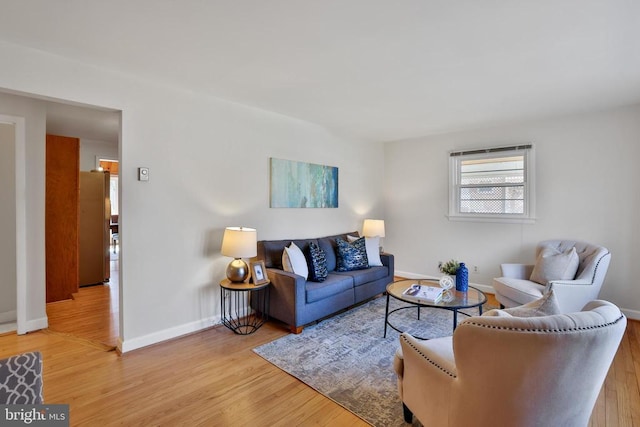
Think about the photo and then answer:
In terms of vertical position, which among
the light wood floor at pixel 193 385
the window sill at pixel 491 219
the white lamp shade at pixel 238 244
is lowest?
the light wood floor at pixel 193 385

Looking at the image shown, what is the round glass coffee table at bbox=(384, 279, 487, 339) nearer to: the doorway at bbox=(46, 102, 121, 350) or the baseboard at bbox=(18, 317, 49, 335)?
the doorway at bbox=(46, 102, 121, 350)

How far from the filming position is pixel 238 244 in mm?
3064

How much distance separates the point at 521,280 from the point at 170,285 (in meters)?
3.84

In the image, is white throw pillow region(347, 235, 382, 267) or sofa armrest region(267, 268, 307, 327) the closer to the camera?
sofa armrest region(267, 268, 307, 327)

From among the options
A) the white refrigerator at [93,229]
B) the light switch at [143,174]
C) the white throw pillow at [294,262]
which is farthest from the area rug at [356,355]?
the white refrigerator at [93,229]

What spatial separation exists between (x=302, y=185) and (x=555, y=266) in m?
3.10

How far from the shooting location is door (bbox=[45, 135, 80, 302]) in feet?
13.5

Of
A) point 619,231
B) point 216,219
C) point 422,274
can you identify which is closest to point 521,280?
point 619,231

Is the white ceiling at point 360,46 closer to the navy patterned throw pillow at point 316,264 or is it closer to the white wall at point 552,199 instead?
the white wall at point 552,199

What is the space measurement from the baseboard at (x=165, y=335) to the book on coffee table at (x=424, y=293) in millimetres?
2061

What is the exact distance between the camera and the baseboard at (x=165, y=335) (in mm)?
2756

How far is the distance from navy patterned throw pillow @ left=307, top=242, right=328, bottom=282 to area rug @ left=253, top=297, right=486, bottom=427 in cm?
50

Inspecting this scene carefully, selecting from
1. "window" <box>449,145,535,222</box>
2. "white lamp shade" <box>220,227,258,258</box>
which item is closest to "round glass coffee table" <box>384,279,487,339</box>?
"white lamp shade" <box>220,227,258,258</box>

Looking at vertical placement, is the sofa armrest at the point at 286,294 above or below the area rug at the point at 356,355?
above
